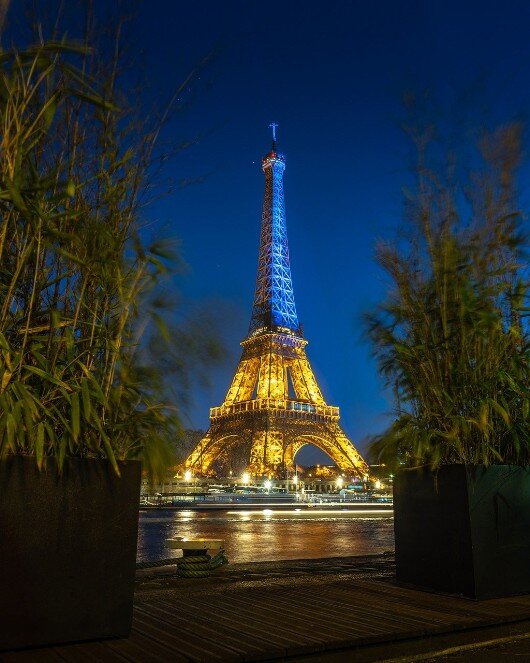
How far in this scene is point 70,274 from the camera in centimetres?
401

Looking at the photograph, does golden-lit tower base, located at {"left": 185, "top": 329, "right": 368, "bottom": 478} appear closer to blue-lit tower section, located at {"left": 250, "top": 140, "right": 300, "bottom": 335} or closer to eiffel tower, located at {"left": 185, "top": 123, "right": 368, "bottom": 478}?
eiffel tower, located at {"left": 185, "top": 123, "right": 368, "bottom": 478}

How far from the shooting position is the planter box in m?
3.38

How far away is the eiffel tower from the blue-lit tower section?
100 mm

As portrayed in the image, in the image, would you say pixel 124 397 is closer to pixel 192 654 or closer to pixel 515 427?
pixel 192 654

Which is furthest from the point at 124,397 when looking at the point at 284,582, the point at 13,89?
the point at 284,582

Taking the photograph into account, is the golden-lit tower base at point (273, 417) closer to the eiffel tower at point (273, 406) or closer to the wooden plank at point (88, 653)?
the eiffel tower at point (273, 406)

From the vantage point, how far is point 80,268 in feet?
13.1

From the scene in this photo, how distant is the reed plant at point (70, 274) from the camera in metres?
3.58

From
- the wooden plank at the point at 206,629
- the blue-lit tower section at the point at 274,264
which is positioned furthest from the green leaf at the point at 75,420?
the blue-lit tower section at the point at 274,264

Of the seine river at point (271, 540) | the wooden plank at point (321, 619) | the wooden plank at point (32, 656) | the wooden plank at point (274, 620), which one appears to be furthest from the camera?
the seine river at point (271, 540)

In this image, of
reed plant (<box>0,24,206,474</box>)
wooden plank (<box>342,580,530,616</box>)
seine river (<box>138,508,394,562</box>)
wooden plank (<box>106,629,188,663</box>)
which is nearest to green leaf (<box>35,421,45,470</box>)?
reed plant (<box>0,24,206,474</box>)

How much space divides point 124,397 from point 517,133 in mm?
4720

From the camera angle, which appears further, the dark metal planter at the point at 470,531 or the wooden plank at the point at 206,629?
the dark metal planter at the point at 470,531

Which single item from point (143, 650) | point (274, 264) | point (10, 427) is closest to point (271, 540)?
point (143, 650)
